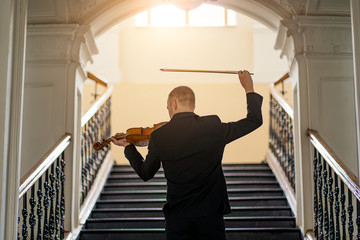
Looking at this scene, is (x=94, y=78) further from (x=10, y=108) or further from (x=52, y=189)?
(x=10, y=108)

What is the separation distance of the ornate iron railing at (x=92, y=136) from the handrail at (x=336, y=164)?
247cm

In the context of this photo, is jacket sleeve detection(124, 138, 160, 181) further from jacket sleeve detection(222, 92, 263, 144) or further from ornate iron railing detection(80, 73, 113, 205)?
ornate iron railing detection(80, 73, 113, 205)

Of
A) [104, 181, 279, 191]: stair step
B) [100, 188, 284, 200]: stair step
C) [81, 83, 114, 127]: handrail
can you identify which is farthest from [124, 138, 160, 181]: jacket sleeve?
[104, 181, 279, 191]: stair step

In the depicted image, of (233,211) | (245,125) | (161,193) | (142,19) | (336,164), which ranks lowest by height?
(233,211)

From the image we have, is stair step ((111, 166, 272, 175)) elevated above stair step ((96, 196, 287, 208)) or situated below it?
above

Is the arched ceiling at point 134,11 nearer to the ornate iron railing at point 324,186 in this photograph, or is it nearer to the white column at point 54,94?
the white column at point 54,94

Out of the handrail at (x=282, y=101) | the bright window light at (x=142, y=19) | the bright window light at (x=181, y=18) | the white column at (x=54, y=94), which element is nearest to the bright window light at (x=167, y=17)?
the bright window light at (x=181, y=18)

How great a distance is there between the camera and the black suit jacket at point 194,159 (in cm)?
304

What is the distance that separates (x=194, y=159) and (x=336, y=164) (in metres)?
1.71

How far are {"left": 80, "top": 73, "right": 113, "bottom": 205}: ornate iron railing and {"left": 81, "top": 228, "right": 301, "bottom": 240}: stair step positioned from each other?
26.2 inches

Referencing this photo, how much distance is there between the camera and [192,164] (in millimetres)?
3078

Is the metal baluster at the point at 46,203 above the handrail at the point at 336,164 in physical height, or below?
below

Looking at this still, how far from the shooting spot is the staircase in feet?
17.6

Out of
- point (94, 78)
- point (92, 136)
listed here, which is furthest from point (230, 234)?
point (94, 78)
